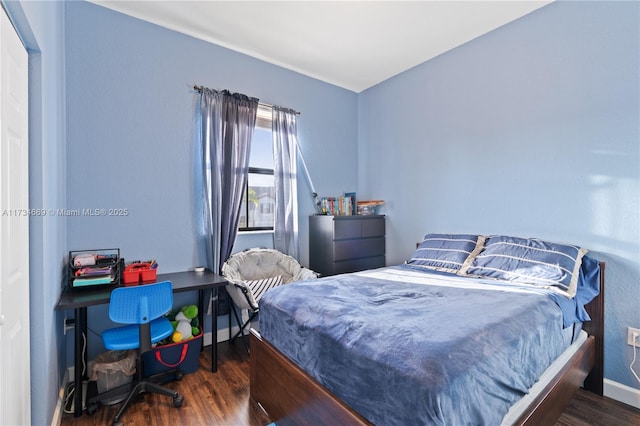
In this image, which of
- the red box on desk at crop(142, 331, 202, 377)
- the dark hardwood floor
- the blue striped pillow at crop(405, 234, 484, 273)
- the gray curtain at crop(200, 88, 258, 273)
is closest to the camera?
the dark hardwood floor

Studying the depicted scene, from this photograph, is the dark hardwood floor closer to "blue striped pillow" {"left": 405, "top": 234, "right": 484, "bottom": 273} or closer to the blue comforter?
the blue comforter

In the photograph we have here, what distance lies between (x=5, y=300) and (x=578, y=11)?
368 cm

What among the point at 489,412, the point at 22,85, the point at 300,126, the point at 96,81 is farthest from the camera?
the point at 300,126

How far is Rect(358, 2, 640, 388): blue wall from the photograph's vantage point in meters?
2.05

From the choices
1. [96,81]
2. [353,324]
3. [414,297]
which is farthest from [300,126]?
[353,324]

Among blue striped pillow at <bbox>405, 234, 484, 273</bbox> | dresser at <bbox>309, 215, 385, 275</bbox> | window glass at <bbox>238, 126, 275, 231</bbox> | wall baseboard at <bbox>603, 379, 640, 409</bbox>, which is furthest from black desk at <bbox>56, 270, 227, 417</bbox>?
wall baseboard at <bbox>603, 379, 640, 409</bbox>

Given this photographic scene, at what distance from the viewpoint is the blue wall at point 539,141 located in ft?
6.72

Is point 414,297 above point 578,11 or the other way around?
the other way around

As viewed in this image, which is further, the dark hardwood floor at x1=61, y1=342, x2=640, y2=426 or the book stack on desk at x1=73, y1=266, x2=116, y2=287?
the book stack on desk at x1=73, y1=266, x2=116, y2=287

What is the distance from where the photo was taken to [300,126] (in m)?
3.57

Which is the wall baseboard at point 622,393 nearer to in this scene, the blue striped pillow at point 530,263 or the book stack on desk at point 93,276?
the blue striped pillow at point 530,263

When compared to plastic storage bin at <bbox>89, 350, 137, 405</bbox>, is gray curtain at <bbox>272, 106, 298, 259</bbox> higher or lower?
higher

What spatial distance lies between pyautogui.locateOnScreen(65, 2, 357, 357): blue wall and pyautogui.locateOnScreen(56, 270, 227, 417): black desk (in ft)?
0.56

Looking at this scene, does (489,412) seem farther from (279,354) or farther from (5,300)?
(5,300)
